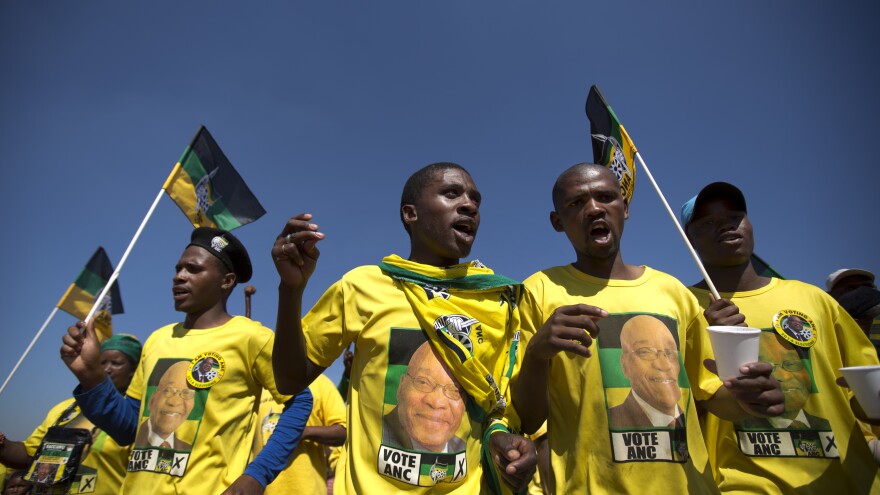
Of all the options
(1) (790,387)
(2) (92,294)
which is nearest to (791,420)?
(1) (790,387)

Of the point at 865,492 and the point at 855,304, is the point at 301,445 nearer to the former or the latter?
the point at 865,492

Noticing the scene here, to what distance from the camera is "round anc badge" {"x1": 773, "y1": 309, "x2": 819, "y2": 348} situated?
298 cm

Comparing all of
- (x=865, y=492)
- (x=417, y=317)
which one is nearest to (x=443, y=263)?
(x=417, y=317)

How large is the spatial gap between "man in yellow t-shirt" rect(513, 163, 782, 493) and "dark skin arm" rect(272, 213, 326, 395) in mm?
1034

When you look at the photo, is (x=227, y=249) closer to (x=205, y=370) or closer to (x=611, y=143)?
(x=205, y=370)

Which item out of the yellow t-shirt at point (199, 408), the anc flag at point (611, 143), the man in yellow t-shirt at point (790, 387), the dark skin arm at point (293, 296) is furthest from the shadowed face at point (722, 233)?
the yellow t-shirt at point (199, 408)

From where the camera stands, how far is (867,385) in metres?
2.26

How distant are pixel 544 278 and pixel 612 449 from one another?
0.92m

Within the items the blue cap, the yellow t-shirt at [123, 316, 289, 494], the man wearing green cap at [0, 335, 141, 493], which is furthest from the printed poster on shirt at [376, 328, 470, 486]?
the man wearing green cap at [0, 335, 141, 493]

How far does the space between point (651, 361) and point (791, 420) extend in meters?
1.11

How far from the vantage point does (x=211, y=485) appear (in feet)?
10.6

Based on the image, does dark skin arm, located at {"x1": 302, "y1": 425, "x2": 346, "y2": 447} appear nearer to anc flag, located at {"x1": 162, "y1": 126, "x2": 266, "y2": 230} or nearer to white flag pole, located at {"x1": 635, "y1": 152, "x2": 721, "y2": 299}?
anc flag, located at {"x1": 162, "y1": 126, "x2": 266, "y2": 230}

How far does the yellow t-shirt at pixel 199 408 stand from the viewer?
3.21 meters

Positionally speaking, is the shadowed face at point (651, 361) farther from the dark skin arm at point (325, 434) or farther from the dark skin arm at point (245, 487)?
the dark skin arm at point (325, 434)
